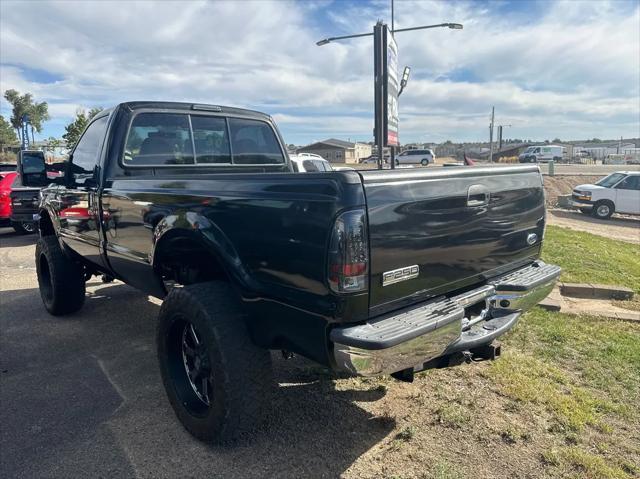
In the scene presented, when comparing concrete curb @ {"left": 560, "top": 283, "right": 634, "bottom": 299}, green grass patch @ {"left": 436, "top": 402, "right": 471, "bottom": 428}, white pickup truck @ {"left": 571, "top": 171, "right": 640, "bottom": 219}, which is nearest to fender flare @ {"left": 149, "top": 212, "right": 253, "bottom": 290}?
green grass patch @ {"left": 436, "top": 402, "right": 471, "bottom": 428}

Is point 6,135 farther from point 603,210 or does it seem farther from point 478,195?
point 478,195

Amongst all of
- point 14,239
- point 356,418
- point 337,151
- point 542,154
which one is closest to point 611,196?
point 356,418

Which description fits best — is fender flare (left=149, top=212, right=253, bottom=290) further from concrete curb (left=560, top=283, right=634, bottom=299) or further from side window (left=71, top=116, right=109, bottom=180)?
concrete curb (left=560, top=283, right=634, bottom=299)

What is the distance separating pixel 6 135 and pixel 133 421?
7858cm

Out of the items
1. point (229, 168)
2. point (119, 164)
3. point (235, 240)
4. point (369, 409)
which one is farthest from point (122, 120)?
point (369, 409)

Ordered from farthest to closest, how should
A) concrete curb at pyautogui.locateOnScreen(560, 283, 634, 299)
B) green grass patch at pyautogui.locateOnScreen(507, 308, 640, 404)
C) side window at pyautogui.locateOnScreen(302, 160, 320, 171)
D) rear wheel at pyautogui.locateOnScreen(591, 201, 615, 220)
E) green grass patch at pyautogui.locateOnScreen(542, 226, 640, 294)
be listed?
rear wheel at pyautogui.locateOnScreen(591, 201, 615, 220) < side window at pyautogui.locateOnScreen(302, 160, 320, 171) < green grass patch at pyautogui.locateOnScreen(542, 226, 640, 294) < concrete curb at pyautogui.locateOnScreen(560, 283, 634, 299) < green grass patch at pyautogui.locateOnScreen(507, 308, 640, 404)

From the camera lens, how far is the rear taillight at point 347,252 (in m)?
2.20

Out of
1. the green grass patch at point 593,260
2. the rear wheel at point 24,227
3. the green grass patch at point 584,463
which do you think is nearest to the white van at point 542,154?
the green grass patch at point 593,260

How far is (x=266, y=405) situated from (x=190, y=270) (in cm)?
119

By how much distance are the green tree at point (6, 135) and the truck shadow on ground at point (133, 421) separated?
71932 mm

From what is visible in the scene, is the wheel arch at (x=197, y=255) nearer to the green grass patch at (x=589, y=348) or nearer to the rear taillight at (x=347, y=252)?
the rear taillight at (x=347, y=252)

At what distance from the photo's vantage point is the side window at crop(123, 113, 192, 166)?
13.3 feet

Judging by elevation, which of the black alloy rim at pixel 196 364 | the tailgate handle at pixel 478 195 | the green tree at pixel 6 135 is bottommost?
the black alloy rim at pixel 196 364

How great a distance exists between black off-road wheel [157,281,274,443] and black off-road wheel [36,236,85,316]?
2608mm
